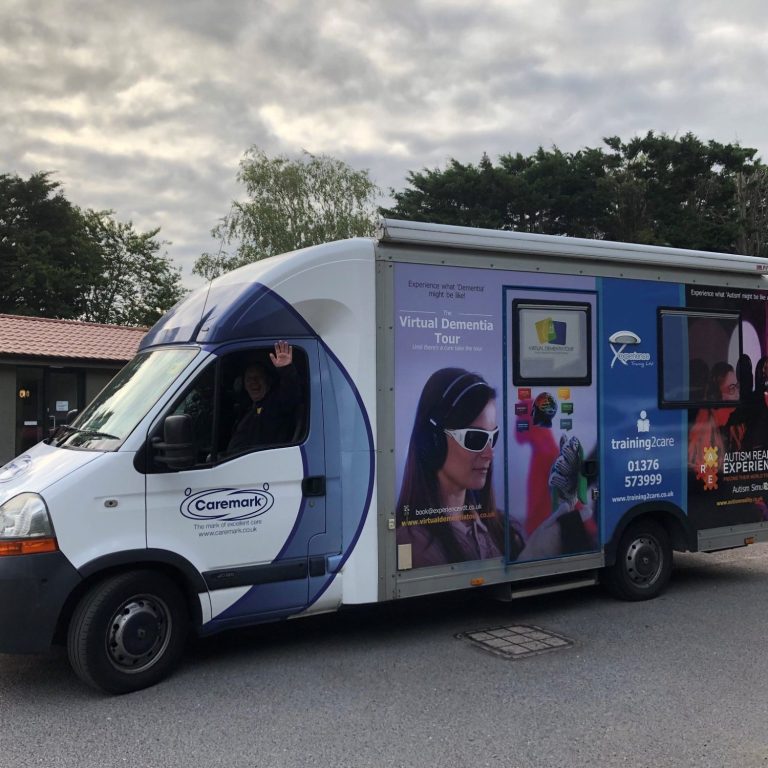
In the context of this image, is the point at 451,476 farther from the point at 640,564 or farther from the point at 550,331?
the point at 640,564

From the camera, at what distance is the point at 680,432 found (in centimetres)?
673

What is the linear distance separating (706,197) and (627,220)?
2999mm

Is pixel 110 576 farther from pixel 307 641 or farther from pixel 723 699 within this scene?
pixel 723 699

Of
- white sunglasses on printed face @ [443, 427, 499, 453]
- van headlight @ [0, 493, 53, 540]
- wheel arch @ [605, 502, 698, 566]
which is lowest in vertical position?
wheel arch @ [605, 502, 698, 566]

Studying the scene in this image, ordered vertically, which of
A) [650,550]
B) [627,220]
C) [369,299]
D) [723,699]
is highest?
[627,220]

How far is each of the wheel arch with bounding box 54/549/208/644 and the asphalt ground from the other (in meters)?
0.43

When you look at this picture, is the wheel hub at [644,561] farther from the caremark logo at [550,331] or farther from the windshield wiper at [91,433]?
the windshield wiper at [91,433]

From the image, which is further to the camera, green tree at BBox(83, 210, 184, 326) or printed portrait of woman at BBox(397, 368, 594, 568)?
green tree at BBox(83, 210, 184, 326)

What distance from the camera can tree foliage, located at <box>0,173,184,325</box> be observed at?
32969 mm

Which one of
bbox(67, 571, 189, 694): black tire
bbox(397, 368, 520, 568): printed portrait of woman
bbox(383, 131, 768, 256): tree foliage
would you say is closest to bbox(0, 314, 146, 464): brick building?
bbox(397, 368, 520, 568): printed portrait of woman

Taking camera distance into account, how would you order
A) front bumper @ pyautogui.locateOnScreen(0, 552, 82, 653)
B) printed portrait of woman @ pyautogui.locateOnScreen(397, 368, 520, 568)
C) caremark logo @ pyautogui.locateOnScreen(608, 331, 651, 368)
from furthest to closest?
caremark logo @ pyautogui.locateOnScreen(608, 331, 651, 368)
printed portrait of woman @ pyautogui.locateOnScreen(397, 368, 520, 568)
front bumper @ pyautogui.locateOnScreen(0, 552, 82, 653)

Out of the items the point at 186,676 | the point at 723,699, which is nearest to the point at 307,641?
the point at 186,676

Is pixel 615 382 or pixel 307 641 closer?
pixel 307 641

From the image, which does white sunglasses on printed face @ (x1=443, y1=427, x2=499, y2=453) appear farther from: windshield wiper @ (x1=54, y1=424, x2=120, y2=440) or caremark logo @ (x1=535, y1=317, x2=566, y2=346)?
windshield wiper @ (x1=54, y1=424, x2=120, y2=440)
